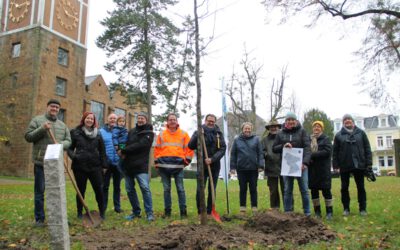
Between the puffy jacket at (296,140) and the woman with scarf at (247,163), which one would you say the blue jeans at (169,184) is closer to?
the woman with scarf at (247,163)

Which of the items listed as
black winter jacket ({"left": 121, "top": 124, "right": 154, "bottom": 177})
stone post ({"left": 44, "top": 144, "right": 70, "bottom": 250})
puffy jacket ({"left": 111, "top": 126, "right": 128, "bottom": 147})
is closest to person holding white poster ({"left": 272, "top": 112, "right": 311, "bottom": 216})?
black winter jacket ({"left": 121, "top": 124, "right": 154, "bottom": 177})

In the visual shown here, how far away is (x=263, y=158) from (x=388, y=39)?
942 cm

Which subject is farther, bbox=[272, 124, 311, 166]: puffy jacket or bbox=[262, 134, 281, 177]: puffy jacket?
bbox=[262, 134, 281, 177]: puffy jacket

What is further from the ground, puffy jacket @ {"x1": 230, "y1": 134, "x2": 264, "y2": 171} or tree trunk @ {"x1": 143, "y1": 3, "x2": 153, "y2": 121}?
tree trunk @ {"x1": 143, "y1": 3, "x2": 153, "y2": 121}

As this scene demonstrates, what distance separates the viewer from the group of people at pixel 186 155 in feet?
21.4

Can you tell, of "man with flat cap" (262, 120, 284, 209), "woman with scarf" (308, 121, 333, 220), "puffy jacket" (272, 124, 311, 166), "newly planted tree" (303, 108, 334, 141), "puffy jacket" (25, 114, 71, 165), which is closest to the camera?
"puffy jacket" (25, 114, 71, 165)

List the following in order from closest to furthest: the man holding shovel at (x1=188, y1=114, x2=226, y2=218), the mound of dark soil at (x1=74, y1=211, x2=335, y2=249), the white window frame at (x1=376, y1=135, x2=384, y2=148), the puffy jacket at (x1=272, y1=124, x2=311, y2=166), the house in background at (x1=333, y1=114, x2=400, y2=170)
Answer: the mound of dark soil at (x1=74, y1=211, x2=335, y2=249), the puffy jacket at (x1=272, y1=124, x2=311, y2=166), the man holding shovel at (x1=188, y1=114, x2=226, y2=218), the house in background at (x1=333, y1=114, x2=400, y2=170), the white window frame at (x1=376, y1=135, x2=384, y2=148)

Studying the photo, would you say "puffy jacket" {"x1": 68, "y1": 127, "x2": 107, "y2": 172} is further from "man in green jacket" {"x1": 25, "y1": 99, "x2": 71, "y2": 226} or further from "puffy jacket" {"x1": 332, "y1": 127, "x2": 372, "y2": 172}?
"puffy jacket" {"x1": 332, "y1": 127, "x2": 372, "y2": 172}

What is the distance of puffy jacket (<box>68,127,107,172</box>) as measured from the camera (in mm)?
6371

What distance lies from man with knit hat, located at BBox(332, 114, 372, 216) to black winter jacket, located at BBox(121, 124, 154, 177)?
3.86 metres

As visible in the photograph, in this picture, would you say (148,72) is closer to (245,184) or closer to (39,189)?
(245,184)

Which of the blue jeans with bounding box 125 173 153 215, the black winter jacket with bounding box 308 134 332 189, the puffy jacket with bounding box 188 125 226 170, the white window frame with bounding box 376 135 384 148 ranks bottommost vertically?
the blue jeans with bounding box 125 173 153 215

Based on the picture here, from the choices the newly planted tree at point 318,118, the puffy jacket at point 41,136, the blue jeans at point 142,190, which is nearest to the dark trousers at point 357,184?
the blue jeans at point 142,190

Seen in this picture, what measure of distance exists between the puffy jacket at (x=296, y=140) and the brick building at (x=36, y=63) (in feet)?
65.5
